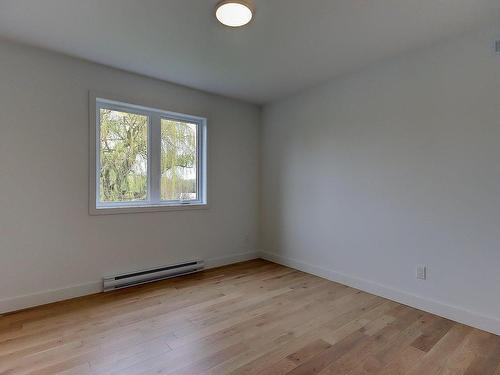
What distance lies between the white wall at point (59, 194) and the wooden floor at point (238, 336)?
0.31 metres

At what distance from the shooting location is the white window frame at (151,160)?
2914 mm

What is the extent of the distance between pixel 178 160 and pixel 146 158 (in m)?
0.42

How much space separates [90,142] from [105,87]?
0.61 meters

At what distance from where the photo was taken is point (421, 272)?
262 cm

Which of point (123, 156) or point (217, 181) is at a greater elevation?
point (123, 156)

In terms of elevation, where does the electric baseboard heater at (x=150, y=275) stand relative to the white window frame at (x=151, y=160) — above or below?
below

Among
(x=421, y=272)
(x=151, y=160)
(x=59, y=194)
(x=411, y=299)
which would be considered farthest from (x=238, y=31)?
(x=411, y=299)

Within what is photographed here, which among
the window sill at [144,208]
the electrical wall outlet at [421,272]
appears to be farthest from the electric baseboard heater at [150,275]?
the electrical wall outlet at [421,272]

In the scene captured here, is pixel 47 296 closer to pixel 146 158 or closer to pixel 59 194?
pixel 59 194

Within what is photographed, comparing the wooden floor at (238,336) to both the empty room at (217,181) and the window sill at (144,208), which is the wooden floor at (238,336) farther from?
the window sill at (144,208)

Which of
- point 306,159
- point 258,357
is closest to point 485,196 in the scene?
point 306,159

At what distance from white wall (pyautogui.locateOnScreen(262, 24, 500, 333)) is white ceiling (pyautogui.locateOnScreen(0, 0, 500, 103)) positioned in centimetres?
33

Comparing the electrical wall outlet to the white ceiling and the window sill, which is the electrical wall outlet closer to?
the white ceiling

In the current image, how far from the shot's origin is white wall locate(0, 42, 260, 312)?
98.6 inches
